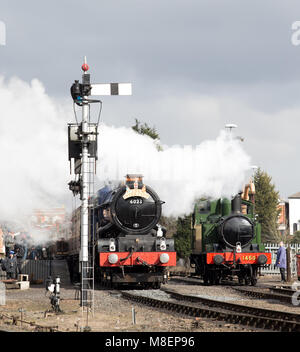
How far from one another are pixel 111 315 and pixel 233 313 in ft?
7.81

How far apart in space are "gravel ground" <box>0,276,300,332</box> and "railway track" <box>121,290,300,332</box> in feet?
1.17

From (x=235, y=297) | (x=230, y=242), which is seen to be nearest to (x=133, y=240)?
(x=235, y=297)

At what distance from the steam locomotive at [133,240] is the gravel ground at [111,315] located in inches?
33.6

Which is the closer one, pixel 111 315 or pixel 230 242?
pixel 111 315

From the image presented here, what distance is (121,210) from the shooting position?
1720 cm

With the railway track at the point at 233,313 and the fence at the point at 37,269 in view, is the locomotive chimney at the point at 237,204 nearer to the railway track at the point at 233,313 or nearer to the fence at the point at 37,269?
the railway track at the point at 233,313

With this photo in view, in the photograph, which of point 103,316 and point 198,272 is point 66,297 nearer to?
point 103,316

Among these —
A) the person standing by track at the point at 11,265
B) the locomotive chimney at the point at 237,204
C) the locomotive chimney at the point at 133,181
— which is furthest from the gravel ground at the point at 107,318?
the locomotive chimney at the point at 237,204

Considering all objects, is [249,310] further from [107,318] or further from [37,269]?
[37,269]

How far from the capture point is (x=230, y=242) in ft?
63.6

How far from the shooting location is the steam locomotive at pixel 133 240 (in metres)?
17.1

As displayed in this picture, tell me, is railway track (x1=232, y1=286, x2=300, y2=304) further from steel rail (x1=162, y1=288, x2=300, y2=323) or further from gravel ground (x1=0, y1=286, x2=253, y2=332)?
gravel ground (x1=0, y1=286, x2=253, y2=332)

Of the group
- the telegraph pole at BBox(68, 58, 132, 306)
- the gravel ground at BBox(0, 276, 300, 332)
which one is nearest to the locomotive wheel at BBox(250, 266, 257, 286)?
the gravel ground at BBox(0, 276, 300, 332)
